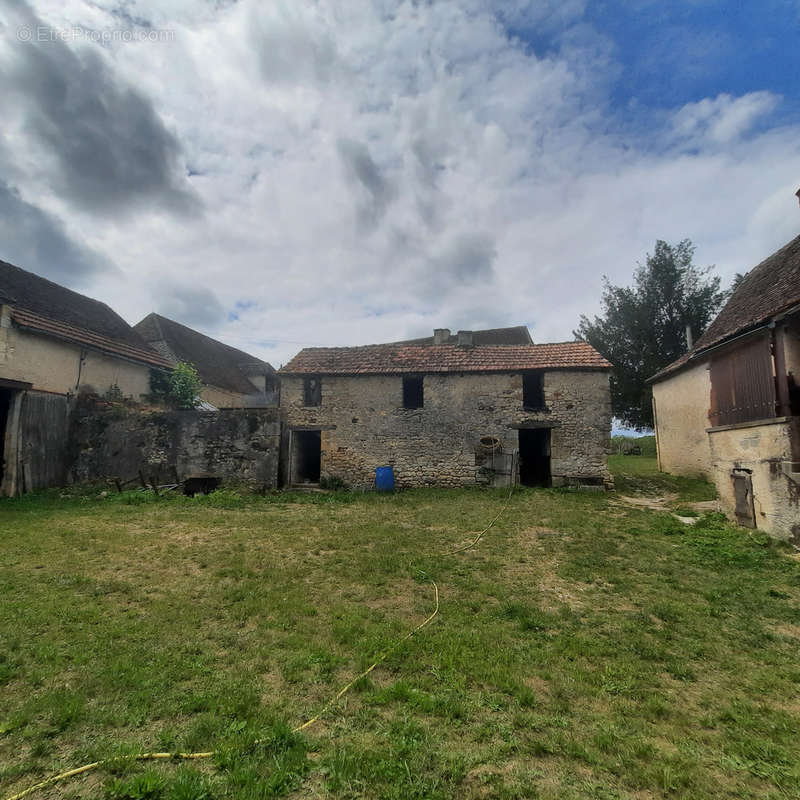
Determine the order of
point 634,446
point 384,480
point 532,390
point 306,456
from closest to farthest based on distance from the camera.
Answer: point 384,480 < point 532,390 < point 306,456 < point 634,446

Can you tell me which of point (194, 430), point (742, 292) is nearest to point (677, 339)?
point (742, 292)

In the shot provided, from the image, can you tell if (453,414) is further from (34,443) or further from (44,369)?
(44,369)

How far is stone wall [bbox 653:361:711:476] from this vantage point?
46.1 feet

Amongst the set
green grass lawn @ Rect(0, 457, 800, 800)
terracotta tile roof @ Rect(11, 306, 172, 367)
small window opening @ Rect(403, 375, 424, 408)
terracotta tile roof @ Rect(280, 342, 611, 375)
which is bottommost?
green grass lawn @ Rect(0, 457, 800, 800)

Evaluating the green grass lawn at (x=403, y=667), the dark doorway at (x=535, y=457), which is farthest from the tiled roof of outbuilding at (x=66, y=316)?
the dark doorway at (x=535, y=457)

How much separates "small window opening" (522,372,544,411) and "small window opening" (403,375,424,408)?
3.50 meters

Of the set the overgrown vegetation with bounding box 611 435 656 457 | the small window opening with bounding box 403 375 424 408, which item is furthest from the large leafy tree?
the small window opening with bounding box 403 375 424 408

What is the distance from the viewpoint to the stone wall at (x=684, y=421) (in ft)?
46.1

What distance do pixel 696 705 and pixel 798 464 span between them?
6088 mm

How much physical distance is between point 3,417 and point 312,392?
9020 millimetres

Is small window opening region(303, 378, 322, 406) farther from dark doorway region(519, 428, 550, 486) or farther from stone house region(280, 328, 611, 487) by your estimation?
dark doorway region(519, 428, 550, 486)

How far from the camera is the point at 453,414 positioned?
14109 mm

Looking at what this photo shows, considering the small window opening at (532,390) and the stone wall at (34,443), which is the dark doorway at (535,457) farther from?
the stone wall at (34,443)

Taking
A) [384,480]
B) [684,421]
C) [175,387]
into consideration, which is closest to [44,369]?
[175,387]
